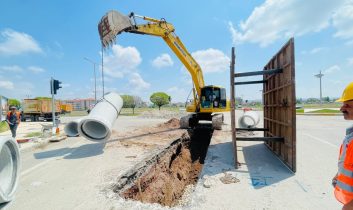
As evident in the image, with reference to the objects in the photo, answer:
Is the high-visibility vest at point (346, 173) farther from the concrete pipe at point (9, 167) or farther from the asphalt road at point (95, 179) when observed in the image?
the concrete pipe at point (9, 167)

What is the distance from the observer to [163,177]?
5.61 m

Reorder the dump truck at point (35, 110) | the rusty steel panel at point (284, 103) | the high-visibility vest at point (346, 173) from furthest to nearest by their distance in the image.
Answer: the dump truck at point (35, 110) → the rusty steel panel at point (284, 103) → the high-visibility vest at point (346, 173)

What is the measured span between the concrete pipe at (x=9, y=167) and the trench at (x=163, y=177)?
83.0 inches

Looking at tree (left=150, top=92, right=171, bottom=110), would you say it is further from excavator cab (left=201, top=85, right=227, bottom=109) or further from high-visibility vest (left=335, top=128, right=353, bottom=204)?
high-visibility vest (left=335, top=128, right=353, bottom=204)

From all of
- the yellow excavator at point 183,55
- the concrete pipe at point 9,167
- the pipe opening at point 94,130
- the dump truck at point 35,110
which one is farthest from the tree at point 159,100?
the concrete pipe at point 9,167

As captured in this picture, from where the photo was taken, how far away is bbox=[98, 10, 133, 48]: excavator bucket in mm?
9641

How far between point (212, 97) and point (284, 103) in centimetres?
758

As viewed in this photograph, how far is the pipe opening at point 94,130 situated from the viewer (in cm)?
817

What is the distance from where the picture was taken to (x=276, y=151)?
7.04 meters

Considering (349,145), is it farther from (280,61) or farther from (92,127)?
(92,127)

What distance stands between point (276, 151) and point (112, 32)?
7.96 metres

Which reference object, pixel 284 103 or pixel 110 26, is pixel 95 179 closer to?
pixel 284 103

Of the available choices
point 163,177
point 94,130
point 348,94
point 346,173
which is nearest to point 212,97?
point 94,130

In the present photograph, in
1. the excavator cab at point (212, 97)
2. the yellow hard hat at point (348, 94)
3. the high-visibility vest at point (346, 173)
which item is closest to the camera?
the high-visibility vest at point (346, 173)
